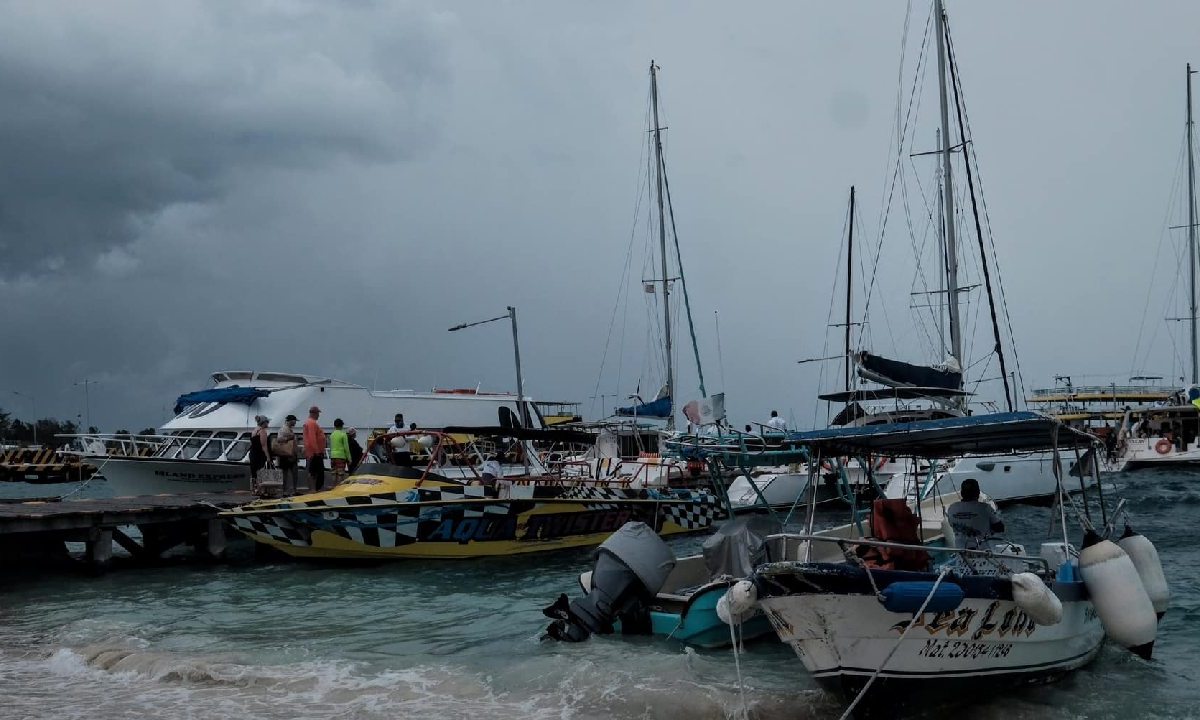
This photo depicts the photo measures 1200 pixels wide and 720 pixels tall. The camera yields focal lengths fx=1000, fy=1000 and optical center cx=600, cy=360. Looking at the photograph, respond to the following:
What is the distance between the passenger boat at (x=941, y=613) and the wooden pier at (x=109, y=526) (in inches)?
488

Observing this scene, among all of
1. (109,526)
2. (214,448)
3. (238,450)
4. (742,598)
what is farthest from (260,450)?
(742,598)

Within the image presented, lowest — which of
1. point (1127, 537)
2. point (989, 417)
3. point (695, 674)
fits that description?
point (695, 674)

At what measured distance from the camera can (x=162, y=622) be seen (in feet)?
42.0

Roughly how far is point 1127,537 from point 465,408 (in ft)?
95.0

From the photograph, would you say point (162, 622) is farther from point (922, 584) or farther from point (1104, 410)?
point (1104, 410)

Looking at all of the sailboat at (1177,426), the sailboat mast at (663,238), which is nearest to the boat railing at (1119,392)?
the sailboat at (1177,426)

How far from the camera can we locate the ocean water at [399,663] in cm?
869

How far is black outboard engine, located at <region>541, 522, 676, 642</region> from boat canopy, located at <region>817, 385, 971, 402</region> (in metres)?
4.27

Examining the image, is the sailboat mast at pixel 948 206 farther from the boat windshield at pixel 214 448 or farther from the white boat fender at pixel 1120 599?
the boat windshield at pixel 214 448

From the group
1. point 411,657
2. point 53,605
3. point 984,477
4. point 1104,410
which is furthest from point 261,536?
point 1104,410

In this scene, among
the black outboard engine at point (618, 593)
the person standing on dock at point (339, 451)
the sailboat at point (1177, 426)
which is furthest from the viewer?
the sailboat at point (1177, 426)

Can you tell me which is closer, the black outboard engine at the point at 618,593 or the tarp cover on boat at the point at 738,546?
the black outboard engine at the point at 618,593

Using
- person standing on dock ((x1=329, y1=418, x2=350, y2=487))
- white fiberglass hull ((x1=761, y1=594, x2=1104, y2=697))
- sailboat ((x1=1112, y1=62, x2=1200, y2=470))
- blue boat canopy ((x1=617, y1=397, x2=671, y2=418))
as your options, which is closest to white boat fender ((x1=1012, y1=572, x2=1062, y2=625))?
white fiberglass hull ((x1=761, y1=594, x2=1104, y2=697))

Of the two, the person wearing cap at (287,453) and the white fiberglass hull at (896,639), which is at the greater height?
the person wearing cap at (287,453)
